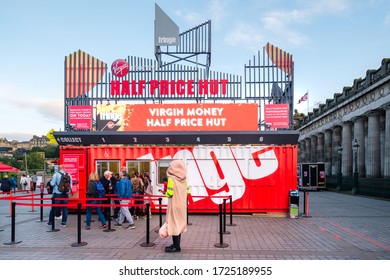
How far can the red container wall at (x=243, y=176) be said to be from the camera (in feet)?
39.2

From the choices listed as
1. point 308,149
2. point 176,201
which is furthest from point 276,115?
point 308,149

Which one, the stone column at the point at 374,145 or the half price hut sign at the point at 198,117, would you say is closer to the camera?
the half price hut sign at the point at 198,117

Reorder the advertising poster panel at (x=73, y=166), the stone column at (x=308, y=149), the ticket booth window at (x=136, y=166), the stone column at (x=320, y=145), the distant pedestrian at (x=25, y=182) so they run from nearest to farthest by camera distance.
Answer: the advertising poster panel at (x=73, y=166) → the ticket booth window at (x=136, y=166) → the distant pedestrian at (x=25, y=182) → the stone column at (x=320, y=145) → the stone column at (x=308, y=149)

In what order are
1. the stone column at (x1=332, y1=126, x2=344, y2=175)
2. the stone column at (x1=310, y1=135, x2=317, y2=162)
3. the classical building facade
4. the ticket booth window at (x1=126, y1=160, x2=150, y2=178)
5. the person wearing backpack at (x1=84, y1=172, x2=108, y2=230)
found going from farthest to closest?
the stone column at (x1=310, y1=135, x2=317, y2=162) → the stone column at (x1=332, y1=126, x2=344, y2=175) → the classical building facade → the ticket booth window at (x1=126, y1=160, x2=150, y2=178) → the person wearing backpack at (x1=84, y1=172, x2=108, y2=230)

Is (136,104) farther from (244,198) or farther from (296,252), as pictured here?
(296,252)

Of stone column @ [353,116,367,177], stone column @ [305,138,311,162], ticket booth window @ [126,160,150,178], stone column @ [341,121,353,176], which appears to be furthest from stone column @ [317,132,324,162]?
ticket booth window @ [126,160,150,178]

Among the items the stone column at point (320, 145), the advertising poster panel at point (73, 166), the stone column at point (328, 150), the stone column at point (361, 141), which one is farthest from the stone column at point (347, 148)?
the advertising poster panel at point (73, 166)

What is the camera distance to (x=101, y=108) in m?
13.3

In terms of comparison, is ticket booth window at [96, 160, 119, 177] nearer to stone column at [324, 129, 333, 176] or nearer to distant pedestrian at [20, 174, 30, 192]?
distant pedestrian at [20, 174, 30, 192]

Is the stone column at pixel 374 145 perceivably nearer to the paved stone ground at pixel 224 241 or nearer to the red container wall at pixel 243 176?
the paved stone ground at pixel 224 241

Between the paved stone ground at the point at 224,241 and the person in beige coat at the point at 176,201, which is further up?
the person in beige coat at the point at 176,201

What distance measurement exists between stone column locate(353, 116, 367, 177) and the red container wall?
70.1 ft

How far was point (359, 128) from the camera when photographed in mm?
29453

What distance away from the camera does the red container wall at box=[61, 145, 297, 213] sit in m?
12.0
